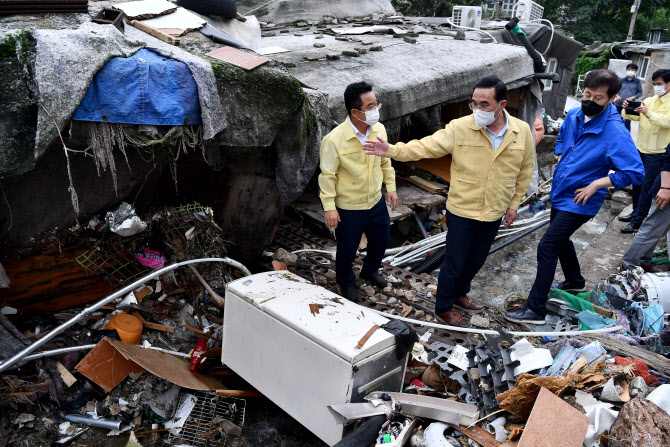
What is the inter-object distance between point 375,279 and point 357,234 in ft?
2.15

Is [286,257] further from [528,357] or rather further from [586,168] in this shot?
[586,168]

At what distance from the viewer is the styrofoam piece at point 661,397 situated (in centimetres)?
244

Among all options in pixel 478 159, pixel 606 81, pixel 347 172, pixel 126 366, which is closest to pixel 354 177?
pixel 347 172

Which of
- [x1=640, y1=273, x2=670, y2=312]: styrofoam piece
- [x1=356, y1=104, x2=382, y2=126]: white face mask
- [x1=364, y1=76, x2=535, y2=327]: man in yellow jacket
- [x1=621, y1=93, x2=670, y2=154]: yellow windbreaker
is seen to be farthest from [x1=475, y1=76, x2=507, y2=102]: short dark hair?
[x1=621, y1=93, x2=670, y2=154]: yellow windbreaker

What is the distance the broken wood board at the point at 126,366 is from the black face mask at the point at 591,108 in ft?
10.7

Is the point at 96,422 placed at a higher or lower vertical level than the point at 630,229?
higher

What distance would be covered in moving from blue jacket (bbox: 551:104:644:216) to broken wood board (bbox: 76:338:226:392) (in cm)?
289

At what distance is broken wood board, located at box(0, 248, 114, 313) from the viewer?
3.43 m

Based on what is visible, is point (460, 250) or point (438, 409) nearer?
point (438, 409)

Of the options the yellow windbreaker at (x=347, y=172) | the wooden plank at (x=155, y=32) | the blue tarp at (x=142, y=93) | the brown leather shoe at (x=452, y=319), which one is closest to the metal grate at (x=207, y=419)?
the yellow windbreaker at (x=347, y=172)

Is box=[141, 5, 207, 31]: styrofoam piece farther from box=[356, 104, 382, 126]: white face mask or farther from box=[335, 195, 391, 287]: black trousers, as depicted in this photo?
box=[335, 195, 391, 287]: black trousers

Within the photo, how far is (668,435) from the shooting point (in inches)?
83.2

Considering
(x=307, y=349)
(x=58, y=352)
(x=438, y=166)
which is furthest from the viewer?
(x=438, y=166)

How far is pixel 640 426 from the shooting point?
84.5 inches
